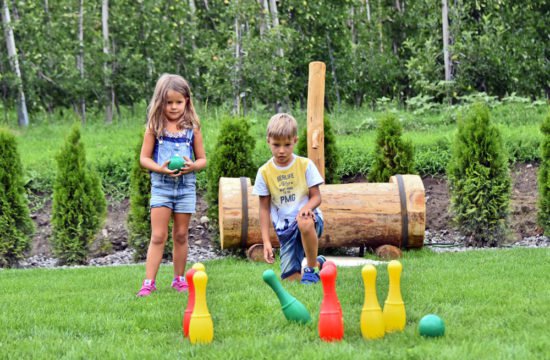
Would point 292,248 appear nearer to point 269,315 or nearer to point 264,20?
point 269,315

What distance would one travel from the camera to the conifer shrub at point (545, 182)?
877 centimetres

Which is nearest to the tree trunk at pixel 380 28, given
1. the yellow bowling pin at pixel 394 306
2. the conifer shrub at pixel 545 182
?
the conifer shrub at pixel 545 182

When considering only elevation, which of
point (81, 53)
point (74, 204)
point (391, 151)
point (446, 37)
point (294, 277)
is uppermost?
point (81, 53)

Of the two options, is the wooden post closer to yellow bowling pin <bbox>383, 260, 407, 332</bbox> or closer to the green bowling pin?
the green bowling pin

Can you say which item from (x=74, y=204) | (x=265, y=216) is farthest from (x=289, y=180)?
(x=74, y=204)

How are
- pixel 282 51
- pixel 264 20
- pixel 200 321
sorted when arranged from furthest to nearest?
pixel 282 51 < pixel 264 20 < pixel 200 321

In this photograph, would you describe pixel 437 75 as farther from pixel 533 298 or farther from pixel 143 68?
pixel 533 298

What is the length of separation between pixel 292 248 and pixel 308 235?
0.41 m

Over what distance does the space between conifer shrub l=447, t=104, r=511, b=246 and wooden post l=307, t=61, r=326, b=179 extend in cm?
152

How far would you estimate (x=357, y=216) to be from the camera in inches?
326

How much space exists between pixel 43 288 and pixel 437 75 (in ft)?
38.3

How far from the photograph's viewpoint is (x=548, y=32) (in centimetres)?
1720

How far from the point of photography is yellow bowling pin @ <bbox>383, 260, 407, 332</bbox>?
433 cm

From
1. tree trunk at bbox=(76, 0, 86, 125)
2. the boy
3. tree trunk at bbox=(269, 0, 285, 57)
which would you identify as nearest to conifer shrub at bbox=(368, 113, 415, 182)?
the boy
